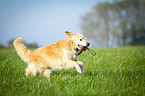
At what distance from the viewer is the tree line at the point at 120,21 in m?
27.8

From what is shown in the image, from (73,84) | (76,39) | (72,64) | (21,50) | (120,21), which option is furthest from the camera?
(120,21)

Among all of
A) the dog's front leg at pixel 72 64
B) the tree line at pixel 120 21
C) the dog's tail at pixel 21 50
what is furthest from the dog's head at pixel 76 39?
the tree line at pixel 120 21

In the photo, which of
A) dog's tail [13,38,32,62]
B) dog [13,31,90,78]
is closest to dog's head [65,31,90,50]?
dog [13,31,90,78]

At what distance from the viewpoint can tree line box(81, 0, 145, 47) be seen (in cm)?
2777

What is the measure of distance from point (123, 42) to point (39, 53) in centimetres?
2642

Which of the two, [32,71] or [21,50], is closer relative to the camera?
[32,71]

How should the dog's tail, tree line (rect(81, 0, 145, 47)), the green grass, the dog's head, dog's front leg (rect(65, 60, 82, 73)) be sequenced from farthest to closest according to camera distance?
tree line (rect(81, 0, 145, 47))
the dog's tail
the dog's head
dog's front leg (rect(65, 60, 82, 73))
the green grass

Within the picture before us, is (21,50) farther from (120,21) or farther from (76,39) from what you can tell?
(120,21)

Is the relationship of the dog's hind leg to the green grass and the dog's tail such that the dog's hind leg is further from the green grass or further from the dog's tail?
the dog's tail

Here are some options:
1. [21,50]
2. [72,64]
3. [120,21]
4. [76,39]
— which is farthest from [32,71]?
[120,21]

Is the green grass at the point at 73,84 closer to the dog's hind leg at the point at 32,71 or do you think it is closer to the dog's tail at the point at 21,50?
the dog's hind leg at the point at 32,71

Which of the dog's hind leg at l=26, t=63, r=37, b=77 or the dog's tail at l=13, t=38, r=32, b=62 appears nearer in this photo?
the dog's hind leg at l=26, t=63, r=37, b=77

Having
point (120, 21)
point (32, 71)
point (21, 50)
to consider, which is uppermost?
point (120, 21)

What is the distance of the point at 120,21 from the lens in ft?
90.1
